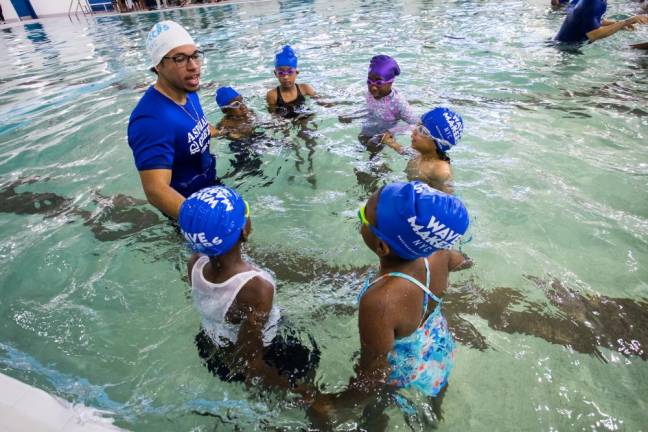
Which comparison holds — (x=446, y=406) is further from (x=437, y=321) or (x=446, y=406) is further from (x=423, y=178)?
(x=423, y=178)

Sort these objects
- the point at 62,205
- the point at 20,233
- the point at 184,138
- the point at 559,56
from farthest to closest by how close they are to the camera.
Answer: the point at 559,56
the point at 62,205
the point at 20,233
the point at 184,138

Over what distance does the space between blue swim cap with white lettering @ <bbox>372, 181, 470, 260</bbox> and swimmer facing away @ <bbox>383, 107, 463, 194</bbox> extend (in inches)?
81.4

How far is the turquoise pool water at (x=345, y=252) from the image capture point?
8.16ft

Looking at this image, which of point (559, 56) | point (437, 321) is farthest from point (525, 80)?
point (437, 321)

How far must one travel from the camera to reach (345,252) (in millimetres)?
3916

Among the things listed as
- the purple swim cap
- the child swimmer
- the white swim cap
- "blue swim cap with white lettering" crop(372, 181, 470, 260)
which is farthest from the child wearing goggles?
"blue swim cap with white lettering" crop(372, 181, 470, 260)

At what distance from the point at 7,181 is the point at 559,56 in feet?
40.4

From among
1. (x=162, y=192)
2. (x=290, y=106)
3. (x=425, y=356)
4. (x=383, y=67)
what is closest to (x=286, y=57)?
(x=290, y=106)

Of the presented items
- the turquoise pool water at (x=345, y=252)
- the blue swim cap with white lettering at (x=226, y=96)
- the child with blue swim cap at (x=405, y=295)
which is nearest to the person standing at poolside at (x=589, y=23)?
the turquoise pool water at (x=345, y=252)

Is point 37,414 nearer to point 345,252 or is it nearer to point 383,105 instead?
point 345,252

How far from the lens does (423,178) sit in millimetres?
4023

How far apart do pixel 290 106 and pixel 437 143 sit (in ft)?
10.6

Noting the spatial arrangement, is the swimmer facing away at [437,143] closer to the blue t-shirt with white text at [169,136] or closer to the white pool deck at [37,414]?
the blue t-shirt with white text at [169,136]

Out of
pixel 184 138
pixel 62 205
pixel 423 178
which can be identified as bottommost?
pixel 62 205
